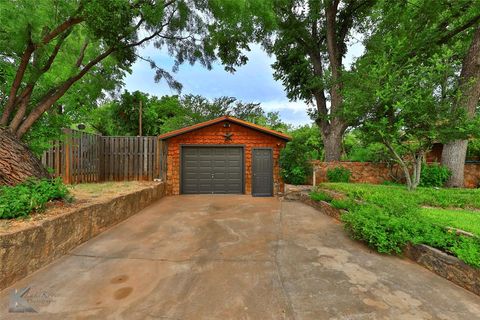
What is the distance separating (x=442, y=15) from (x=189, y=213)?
468 inches

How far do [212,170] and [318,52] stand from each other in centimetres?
922

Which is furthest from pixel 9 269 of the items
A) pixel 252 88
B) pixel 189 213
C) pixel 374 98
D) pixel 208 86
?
pixel 252 88

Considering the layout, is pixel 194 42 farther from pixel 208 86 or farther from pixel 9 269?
pixel 208 86

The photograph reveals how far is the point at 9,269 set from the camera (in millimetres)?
2713

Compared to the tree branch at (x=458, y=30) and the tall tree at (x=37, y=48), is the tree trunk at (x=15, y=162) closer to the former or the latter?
the tall tree at (x=37, y=48)

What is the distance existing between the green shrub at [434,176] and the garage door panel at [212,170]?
6.65 m

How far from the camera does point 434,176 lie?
25.5 feet

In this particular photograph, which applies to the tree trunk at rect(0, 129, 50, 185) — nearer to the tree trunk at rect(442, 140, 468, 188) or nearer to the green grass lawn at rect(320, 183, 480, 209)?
the green grass lawn at rect(320, 183, 480, 209)

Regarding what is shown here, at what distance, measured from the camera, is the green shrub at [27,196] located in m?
3.26

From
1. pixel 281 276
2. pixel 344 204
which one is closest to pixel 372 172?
pixel 344 204

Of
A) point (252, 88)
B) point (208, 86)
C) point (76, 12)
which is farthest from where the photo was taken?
point (252, 88)

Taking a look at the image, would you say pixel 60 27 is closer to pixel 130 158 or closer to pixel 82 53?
pixel 82 53

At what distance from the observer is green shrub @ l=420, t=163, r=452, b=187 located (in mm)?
7699

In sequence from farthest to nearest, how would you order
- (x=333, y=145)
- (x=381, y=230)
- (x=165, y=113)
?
(x=165, y=113) → (x=333, y=145) → (x=381, y=230)
